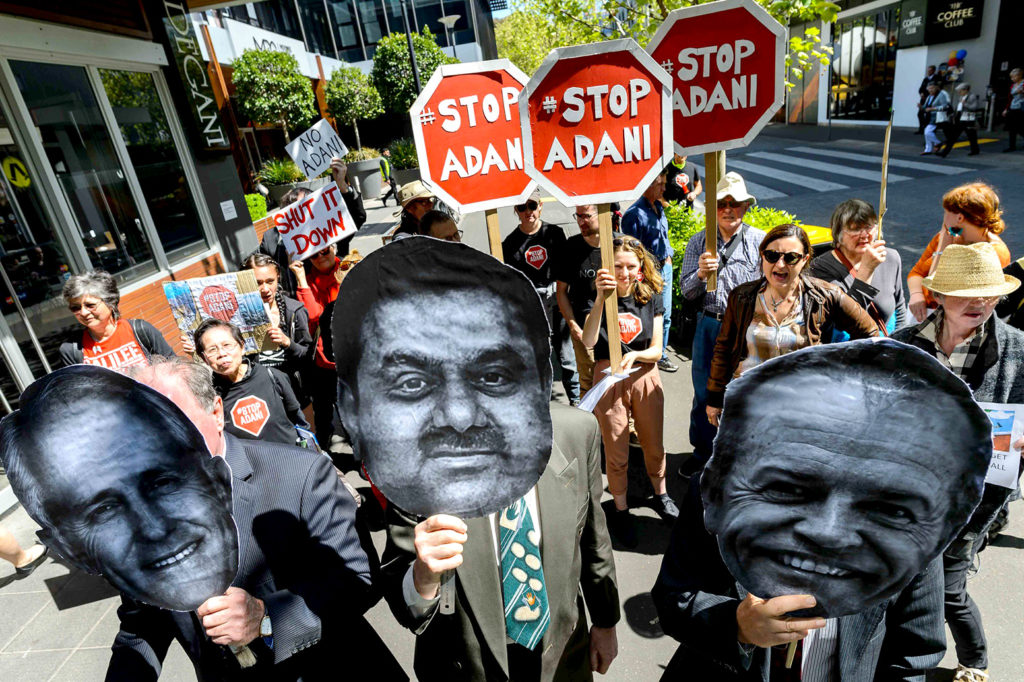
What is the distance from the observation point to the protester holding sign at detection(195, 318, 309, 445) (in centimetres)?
313

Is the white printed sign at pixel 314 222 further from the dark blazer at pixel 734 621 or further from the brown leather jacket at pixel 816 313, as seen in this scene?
the dark blazer at pixel 734 621

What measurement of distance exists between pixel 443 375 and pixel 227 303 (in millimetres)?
3606

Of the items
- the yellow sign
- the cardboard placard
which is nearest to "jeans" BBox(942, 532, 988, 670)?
the cardboard placard

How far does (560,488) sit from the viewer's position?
1668 millimetres

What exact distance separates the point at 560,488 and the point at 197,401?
1080 millimetres

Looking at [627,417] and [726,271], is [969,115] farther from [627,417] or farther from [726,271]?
[627,417]

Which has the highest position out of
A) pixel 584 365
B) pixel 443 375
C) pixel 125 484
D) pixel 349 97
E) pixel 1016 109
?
pixel 349 97

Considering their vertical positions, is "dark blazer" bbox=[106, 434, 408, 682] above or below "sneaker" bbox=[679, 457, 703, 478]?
above

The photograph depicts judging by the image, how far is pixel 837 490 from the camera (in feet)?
3.91

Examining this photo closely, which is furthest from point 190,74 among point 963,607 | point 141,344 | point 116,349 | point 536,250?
point 963,607

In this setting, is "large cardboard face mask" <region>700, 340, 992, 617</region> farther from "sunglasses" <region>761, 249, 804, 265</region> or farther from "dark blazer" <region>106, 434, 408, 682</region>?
"sunglasses" <region>761, 249, 804, 265</region>

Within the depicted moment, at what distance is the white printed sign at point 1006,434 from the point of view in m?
1.97

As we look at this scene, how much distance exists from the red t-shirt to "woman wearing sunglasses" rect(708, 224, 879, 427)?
3512mm

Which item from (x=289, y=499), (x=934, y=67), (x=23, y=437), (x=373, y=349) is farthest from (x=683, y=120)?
(x=934, y=67)
